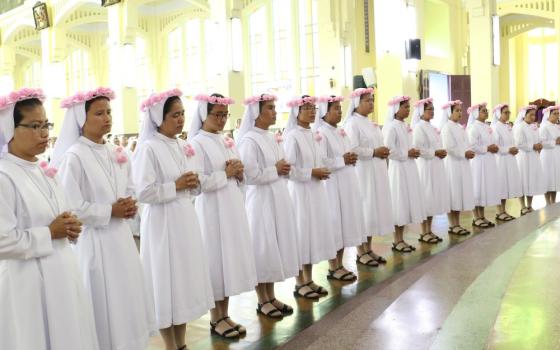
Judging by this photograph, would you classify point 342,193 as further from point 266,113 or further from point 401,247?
point 401,247

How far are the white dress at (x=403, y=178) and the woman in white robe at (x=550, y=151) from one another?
4.38 meters

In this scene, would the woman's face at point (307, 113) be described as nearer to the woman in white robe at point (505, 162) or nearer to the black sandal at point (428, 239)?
the black sandal at point (428, 239)

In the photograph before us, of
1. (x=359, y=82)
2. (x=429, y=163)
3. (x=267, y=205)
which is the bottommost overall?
(x=267, y=205)

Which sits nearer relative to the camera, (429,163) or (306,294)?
(306,294)

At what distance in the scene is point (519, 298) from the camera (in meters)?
3.32

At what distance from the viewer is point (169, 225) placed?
4258mm

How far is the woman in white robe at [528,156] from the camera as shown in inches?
421

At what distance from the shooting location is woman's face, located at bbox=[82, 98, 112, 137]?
371cm

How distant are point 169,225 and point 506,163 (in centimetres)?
737

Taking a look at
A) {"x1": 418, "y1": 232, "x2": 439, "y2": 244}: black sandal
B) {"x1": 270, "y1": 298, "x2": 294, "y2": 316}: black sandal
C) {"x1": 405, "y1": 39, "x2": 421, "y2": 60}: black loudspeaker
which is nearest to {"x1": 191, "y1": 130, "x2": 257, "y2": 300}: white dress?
{"x1": 270, "y1": 298, "x2": 294, "y2": 316}: black sandal

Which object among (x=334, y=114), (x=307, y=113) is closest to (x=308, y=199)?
(x=307, y=113)

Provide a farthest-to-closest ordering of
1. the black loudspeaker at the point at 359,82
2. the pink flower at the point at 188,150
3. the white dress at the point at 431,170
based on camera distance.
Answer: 1. the black loudspeaker at the point at 359,82
2. the white dress at the point at 431,170
3. the pink flower at the point at 188,150

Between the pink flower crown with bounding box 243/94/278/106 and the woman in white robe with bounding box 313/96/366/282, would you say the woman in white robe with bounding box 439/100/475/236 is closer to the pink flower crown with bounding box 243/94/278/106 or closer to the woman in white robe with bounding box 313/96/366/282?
the woman in white robe with bounding box 313/96/366/282

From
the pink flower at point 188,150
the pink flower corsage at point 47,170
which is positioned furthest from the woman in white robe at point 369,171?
the pink flower corsage at point 47,170
